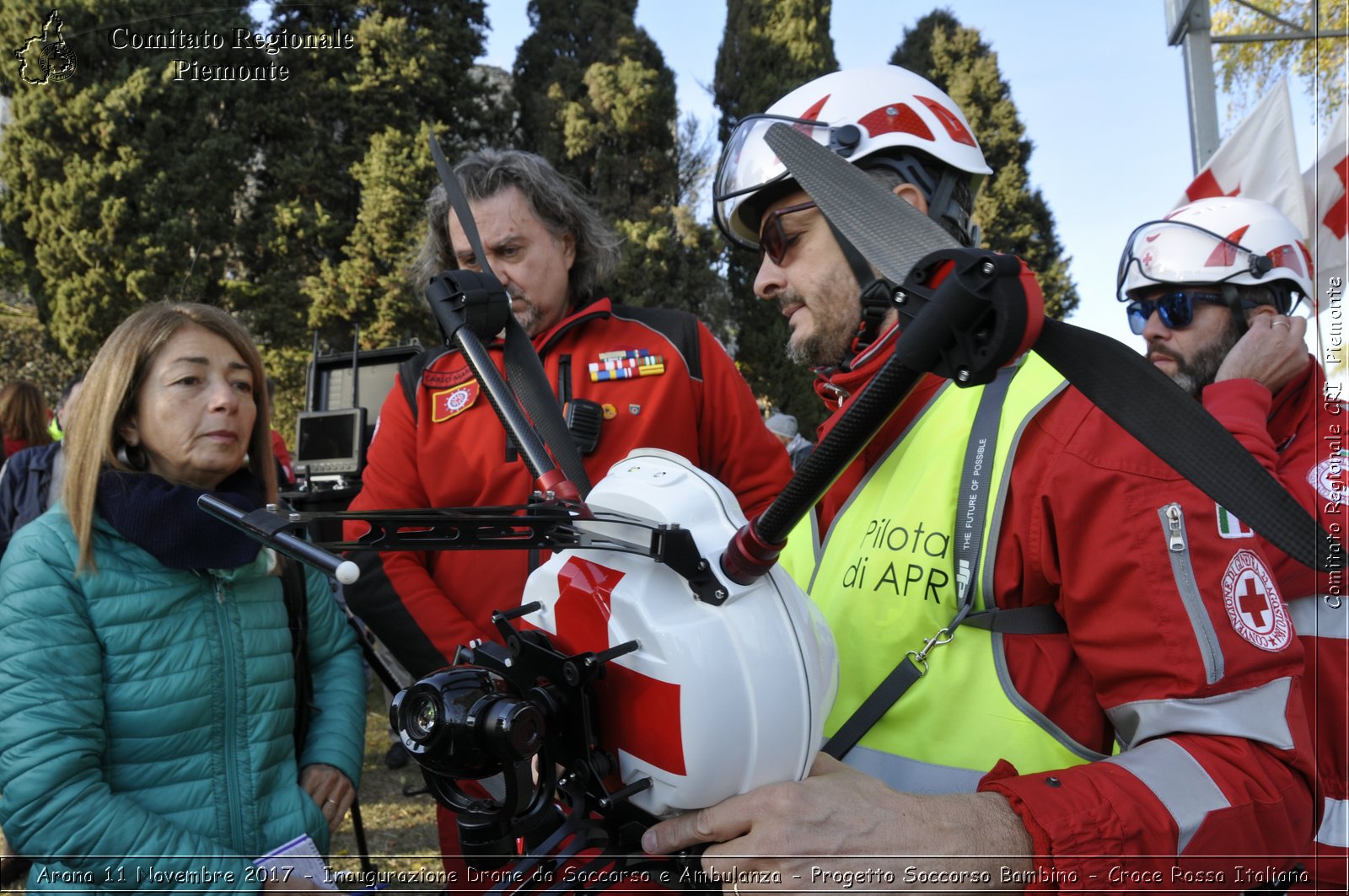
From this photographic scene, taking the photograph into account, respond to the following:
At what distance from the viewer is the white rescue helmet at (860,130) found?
1830 millimetres

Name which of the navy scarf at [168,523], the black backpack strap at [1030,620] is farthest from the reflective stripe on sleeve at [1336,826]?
the navy scarf at [168,523]

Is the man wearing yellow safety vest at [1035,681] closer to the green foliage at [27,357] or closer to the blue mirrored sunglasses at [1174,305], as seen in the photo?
the blue mirrored sunglasses at [1174,305]

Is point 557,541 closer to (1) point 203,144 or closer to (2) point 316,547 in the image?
(2) point 316,547

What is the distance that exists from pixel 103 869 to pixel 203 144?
18.7 metres

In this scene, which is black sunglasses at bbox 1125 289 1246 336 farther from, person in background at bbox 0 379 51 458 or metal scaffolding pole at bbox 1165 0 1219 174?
person in background at bbox 0 379 51 458

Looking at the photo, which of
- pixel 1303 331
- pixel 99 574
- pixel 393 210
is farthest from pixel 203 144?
pixel 1303 331

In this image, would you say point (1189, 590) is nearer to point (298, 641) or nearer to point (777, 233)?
point (777, 233)

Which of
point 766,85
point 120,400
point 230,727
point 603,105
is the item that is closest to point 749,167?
point 120,400

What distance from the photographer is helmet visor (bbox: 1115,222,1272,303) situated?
3.34m

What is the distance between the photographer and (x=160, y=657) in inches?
90.7

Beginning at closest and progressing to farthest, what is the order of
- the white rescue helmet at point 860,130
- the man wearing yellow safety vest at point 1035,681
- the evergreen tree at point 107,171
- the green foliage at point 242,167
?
the man wearing yellow safety vest at point 1035,681, the white rescue helmet at point 860,130, the evergreen tree at point 107,171, the green foliage at point 242,167

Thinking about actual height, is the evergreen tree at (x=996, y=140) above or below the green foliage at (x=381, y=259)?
above

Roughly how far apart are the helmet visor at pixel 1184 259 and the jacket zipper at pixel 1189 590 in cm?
256

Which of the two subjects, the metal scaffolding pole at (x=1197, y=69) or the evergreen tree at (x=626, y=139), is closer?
the metal scaffolding pole at (x=1197, y=69)
